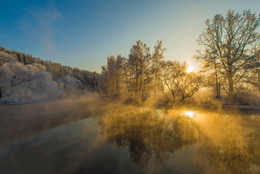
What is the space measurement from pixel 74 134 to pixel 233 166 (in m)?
7.56

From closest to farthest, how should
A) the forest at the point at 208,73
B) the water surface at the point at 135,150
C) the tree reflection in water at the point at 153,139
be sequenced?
the water surface at the point at 135,150 < the tree reflection in water at the point at 153,139 < the forest at the point at 208,73

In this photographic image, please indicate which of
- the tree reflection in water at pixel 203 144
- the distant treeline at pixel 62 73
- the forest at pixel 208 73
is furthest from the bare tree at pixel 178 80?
the distant treeline at pixel 62 73

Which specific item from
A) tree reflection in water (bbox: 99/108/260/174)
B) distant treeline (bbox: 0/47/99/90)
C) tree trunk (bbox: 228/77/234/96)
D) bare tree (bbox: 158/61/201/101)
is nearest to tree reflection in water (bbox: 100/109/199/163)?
tree reflection in water (bbox: 99/108/260/174)

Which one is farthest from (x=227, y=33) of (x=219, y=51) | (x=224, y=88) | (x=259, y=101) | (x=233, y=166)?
(x=233, y=166)

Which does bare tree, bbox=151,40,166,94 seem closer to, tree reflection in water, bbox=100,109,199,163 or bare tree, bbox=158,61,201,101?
bare tree, bbox=158,61,201,101

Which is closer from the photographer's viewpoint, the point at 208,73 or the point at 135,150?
the point at 135,150

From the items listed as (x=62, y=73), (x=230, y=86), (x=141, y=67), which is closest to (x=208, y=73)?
(x=230, y=86)

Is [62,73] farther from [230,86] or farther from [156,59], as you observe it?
[230,86]

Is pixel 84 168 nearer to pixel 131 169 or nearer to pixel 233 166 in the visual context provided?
pixel 131 169

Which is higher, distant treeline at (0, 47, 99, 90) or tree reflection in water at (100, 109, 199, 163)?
distant treeline at (0, 47, 99, 90)

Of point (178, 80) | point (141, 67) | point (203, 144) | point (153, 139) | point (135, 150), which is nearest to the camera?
point (135, 150)

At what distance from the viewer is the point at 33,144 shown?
5633 mm

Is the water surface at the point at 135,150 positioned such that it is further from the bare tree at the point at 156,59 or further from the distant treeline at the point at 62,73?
the distant treeline at the point at 62,73

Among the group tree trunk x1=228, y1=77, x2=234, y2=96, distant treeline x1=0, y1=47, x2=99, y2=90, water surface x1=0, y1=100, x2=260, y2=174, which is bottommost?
water surface x1=0, y1=100, x2=260, y2=174
